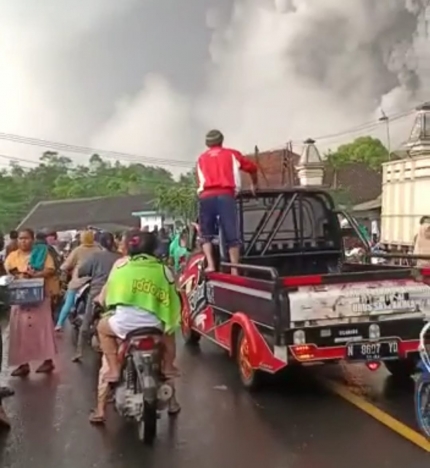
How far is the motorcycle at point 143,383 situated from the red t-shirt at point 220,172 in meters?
3.55

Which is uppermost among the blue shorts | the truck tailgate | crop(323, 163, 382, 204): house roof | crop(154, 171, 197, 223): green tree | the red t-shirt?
crop(323, 163, 382, 204): house roof

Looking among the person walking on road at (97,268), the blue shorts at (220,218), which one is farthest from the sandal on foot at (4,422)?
the blue shorts at (220,218)

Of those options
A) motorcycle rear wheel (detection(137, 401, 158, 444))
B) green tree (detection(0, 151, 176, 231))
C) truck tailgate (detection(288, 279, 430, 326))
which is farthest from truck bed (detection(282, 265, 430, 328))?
green tree (detection(0, 151, 176, 231))

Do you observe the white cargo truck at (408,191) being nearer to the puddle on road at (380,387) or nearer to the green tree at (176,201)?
the puddle on road at (380,387)

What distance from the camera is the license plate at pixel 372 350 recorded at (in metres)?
7.21

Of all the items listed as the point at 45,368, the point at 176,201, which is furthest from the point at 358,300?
the point at 176,201

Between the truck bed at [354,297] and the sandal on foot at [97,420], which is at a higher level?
the truck bed at [354,297]

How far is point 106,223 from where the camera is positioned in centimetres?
7644

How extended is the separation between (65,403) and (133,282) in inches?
79.8

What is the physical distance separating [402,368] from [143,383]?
3204mm

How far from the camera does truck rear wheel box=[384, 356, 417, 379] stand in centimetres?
808

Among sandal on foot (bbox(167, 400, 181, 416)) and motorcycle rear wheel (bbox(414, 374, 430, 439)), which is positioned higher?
motorcycle rear wheel (bbox(414, 374, 430, 439))

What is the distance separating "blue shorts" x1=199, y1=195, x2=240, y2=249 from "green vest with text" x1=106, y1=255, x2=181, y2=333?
3.09m

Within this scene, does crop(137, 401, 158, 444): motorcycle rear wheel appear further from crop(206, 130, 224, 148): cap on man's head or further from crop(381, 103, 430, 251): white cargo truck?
crop(381, 103, 430, 251): white cargo truck
